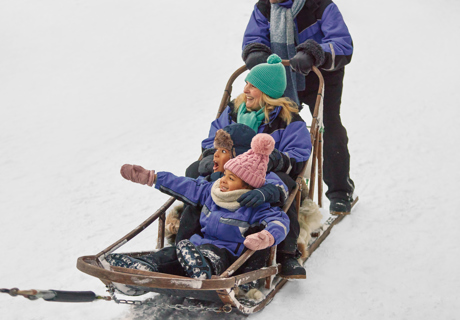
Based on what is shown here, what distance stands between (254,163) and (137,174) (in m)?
0.64

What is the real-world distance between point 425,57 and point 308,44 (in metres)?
5.38

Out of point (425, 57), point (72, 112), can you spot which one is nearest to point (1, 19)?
point (72, 112)

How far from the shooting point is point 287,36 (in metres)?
4.18

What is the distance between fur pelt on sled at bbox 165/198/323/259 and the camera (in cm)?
370

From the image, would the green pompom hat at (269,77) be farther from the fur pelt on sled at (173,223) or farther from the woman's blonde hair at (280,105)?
the fur pelt on sled at (173,223)

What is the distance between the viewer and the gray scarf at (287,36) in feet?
13.5

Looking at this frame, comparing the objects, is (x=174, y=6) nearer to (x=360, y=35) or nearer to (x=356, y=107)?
(x=360, y=35)

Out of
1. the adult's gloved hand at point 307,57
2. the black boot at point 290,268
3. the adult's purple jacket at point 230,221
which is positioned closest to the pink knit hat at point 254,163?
the adult's purple jacket at point 230,221

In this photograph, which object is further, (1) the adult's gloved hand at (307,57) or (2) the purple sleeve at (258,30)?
(2) the purple sleeve at (258,30)

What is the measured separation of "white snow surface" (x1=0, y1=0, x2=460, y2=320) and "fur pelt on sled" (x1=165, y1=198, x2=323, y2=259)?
25 centimetres

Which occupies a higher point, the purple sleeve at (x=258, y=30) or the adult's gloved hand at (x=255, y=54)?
the purple sleeve at (x=258, y=30)

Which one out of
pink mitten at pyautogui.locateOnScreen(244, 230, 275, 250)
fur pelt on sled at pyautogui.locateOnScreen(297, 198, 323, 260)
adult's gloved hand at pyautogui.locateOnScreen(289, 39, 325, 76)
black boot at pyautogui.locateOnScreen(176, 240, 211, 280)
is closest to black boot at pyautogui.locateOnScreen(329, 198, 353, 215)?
fur pelt on sled at pyautogui.locateOnScreen(297, 198, 323, 260)

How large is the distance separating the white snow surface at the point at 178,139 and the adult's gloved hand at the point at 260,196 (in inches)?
25.4

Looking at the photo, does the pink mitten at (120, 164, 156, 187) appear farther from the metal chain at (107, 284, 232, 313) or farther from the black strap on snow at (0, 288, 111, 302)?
the black strap on snow at (0, 288, 111, 302)
